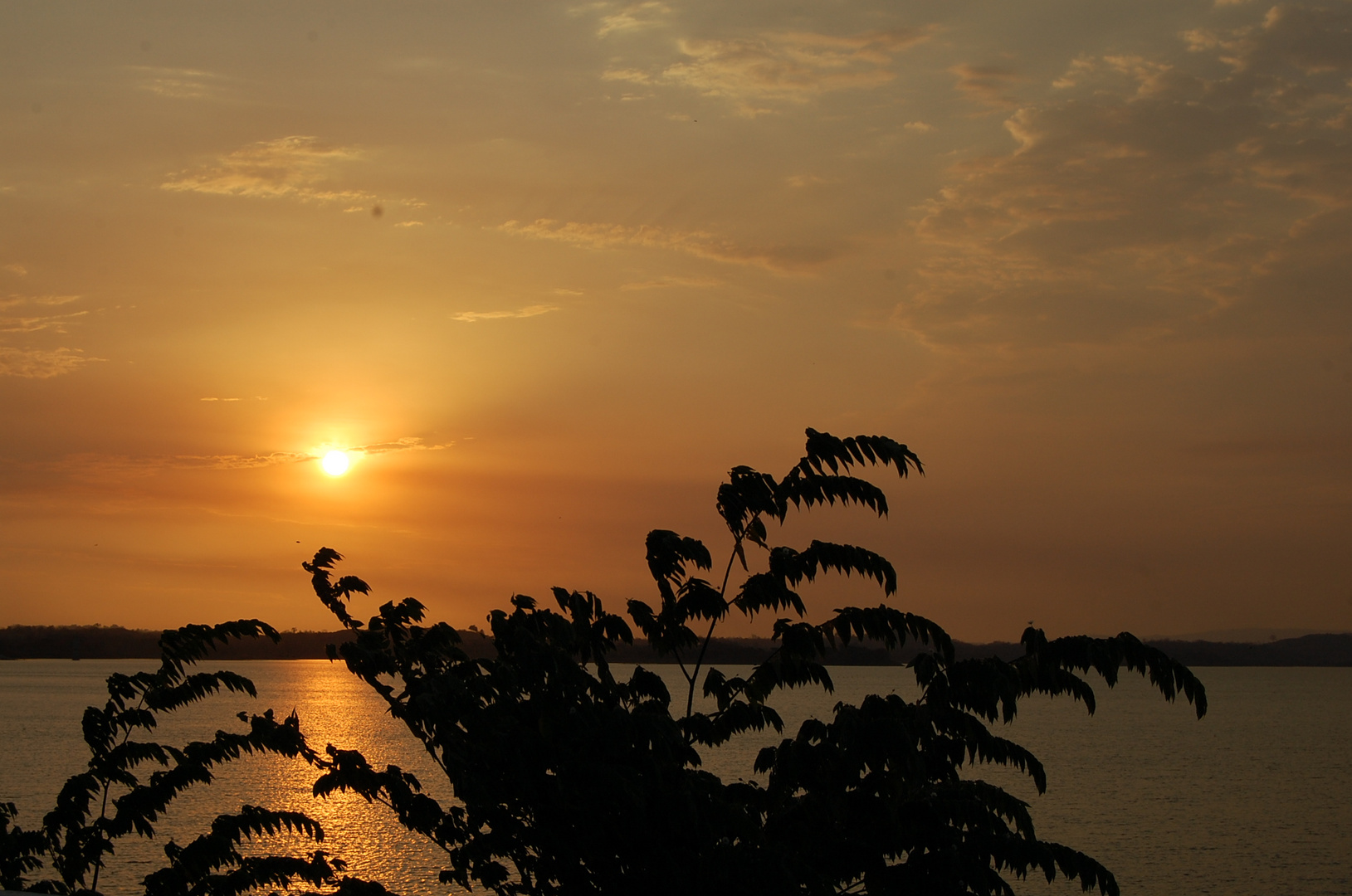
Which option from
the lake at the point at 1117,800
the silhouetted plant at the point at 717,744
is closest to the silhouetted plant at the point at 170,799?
the silhouetted plant at the point at 717,744

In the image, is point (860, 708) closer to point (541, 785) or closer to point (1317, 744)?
point (541, 785)

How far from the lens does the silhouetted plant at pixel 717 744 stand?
8.25 meters

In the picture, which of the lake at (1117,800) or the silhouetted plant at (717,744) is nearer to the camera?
the silhouetted plant at (717,744)

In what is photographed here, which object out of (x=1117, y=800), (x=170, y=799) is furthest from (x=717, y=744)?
(x=1117, y=800)

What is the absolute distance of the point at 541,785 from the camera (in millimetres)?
8398

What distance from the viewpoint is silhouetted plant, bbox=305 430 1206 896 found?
8.25 metres

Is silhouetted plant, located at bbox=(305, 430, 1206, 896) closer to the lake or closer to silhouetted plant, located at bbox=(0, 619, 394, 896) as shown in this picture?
silhouetted plant, located at bbox=(0, 619, 394, 896)

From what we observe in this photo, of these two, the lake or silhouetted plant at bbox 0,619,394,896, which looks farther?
the lake

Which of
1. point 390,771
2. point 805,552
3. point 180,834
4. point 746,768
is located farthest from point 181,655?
point 746,768

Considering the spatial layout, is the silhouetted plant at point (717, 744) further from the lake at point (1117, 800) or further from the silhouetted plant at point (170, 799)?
the lake at point (1117, 800)

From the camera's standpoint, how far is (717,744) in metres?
9.18

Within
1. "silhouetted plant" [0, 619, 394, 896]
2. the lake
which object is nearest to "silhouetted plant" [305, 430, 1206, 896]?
"silhouetted plant" [0, 619, 394, 896]

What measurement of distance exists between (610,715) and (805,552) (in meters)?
2.29

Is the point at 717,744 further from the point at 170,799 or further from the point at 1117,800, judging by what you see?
the point at 1117,800
